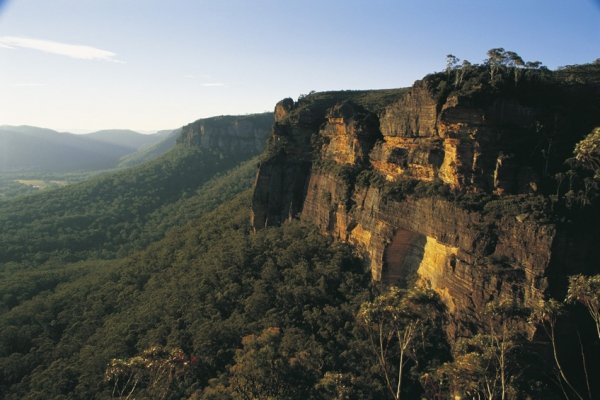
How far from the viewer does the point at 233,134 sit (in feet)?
367

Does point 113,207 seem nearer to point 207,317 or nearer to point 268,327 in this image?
point 207,317

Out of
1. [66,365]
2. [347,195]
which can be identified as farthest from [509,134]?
[66,365]

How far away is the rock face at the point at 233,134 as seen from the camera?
110m

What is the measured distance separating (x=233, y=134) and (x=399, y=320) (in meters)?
94.2

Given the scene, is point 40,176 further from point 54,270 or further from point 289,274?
point 289,274

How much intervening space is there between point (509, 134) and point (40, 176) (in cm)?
21784

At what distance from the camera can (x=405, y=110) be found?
104 ft

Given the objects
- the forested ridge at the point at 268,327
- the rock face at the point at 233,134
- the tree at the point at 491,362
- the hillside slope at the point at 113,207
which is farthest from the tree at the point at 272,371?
the rock face at the point at 233,134

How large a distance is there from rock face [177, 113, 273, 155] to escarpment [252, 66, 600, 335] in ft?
250

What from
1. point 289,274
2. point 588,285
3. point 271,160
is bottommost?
point 289,274

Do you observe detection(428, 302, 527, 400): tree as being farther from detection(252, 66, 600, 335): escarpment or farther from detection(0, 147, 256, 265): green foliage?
detection(0, 147, 256, 265): green foliage

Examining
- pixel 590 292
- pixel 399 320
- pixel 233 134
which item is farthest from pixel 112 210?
pixel 590 292

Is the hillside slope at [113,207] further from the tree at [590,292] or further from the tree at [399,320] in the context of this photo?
the tree at [590,292]

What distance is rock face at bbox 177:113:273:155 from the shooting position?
362 feet
